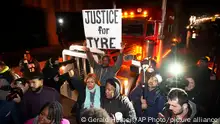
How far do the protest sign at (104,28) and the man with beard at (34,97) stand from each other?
1.51 meters

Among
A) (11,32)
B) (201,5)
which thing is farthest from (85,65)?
(201,5)

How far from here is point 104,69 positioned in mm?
4414

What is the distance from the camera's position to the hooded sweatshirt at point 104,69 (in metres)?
4.36

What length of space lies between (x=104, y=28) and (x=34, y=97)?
2.02m

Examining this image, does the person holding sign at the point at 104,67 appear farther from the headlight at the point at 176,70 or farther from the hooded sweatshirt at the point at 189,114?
the hooded sweatshirt at the point at 189,114

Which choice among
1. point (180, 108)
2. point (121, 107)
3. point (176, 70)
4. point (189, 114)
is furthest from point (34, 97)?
point (176, 70)

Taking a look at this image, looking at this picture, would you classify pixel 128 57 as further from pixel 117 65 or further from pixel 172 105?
pixel 172 105

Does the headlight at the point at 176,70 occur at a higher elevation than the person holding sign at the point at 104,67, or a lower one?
lower

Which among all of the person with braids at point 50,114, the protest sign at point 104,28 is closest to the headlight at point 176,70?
the protest sign at point 104,28

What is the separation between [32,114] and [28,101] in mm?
262

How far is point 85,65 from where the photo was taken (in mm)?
4895

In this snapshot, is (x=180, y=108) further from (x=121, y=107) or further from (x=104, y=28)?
(x=104, y=28)

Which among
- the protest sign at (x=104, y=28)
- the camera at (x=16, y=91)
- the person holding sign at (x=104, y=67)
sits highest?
the protest sign at (x=104, y=28)

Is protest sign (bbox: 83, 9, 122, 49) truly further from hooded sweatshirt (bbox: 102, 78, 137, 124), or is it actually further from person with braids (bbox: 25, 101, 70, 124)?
person with braids (bbox: 25, 101, 70, 124)
